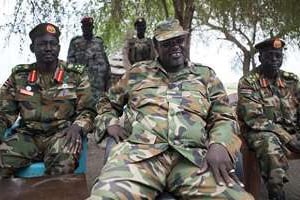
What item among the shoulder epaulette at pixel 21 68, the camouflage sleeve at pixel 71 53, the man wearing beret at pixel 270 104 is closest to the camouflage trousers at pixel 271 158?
the man wearing beret at pixel 270 104

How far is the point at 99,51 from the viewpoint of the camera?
284 inches

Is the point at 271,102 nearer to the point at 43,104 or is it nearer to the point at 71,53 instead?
the point at 43,104

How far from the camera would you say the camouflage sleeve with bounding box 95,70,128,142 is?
10.1 feet

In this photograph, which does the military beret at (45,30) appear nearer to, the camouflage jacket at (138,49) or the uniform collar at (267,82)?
the uniform collar at (267,82)

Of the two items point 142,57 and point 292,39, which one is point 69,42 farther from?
point 292,39

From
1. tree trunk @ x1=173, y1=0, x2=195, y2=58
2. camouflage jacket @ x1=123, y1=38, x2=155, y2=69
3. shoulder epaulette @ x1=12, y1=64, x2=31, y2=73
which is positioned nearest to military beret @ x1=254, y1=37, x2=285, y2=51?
shoulder epaulette @ x1=12, y1=64, x2=31, y2=73

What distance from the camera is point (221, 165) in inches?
102

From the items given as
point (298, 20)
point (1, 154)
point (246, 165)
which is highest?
point (298, 20)

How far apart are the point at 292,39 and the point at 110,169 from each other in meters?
6.70

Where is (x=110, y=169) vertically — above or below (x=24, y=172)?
above

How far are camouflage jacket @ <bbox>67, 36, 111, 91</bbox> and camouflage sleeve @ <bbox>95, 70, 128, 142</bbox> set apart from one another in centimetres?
388

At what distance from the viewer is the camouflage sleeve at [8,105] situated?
11.5 feet

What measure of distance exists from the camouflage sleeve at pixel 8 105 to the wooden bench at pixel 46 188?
2.26 feet

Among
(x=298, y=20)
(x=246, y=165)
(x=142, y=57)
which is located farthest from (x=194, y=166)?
(x=142, y=57)
